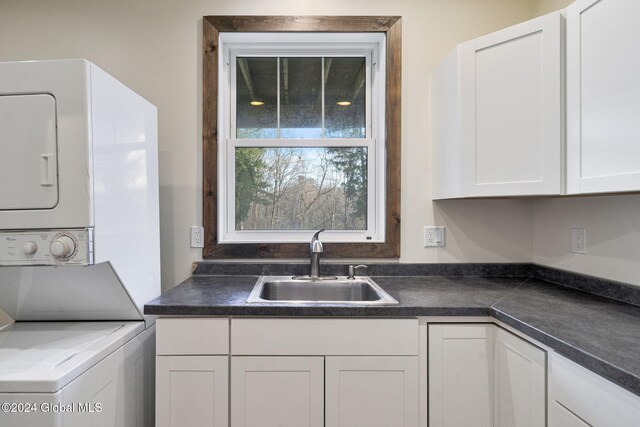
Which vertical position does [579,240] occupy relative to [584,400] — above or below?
above

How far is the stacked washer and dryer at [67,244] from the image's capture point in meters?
1.03

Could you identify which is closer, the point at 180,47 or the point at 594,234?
the point at 594,234

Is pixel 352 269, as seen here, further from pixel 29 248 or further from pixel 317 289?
pixel 29 248

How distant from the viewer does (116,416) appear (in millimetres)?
1221

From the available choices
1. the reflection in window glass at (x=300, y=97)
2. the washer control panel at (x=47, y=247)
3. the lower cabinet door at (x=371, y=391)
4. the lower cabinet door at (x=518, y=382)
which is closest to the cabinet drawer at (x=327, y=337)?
the lower cabinet door at (x=371, y=391)

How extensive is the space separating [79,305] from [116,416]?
0.46m


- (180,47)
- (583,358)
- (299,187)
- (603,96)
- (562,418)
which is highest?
(180,47)

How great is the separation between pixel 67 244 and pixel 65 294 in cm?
38

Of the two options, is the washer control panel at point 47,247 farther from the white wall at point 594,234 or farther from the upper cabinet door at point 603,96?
the white wall at point 594,234

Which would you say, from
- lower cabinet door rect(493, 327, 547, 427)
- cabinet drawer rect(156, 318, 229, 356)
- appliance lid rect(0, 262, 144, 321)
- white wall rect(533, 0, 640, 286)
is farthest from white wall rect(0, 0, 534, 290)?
lower cabinet door rect(493, 327, 547, 427)

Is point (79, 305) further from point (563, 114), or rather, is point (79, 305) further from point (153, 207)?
point (563, 114)

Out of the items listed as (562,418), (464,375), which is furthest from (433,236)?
(562,418)

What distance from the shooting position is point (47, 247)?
1.08m

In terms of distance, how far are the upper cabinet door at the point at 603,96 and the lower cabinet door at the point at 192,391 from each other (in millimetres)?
1539
